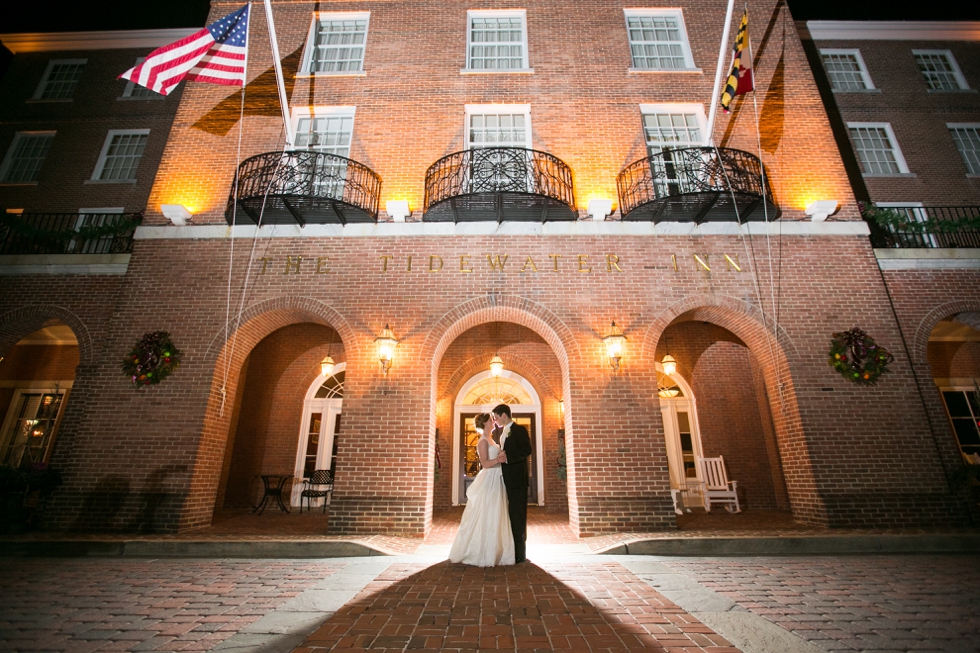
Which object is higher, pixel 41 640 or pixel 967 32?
pixel 967 32

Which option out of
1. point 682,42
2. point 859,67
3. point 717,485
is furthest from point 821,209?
point 859,67

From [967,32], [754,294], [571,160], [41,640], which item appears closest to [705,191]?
[754,294]

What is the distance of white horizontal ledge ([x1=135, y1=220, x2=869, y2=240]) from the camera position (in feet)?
28.0

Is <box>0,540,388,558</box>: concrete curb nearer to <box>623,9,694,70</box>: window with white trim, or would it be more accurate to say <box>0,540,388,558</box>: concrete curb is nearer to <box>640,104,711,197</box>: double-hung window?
<box>640,104,711,197</box>: double-hung window

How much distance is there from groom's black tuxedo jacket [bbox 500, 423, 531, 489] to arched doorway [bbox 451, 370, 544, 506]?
592cm

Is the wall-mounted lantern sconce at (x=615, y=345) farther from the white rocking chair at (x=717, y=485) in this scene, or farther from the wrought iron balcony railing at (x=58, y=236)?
the wrought iron balcony railing at (x=58, y=236)

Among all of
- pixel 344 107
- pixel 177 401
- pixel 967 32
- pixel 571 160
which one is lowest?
pixel 177 401

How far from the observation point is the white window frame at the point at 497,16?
10.1 m

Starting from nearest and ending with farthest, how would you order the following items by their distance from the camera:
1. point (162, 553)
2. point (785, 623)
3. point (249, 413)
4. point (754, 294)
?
point (785, 623), point (162, 553), point (754, 294), point (249, 413)

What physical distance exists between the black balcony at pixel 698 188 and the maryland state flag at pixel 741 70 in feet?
3.74

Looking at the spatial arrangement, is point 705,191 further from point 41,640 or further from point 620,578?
point 41,640

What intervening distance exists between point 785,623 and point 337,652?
3246 mm

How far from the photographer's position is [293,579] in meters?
4.50

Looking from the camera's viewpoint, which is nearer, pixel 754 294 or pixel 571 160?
pixel 754 294
